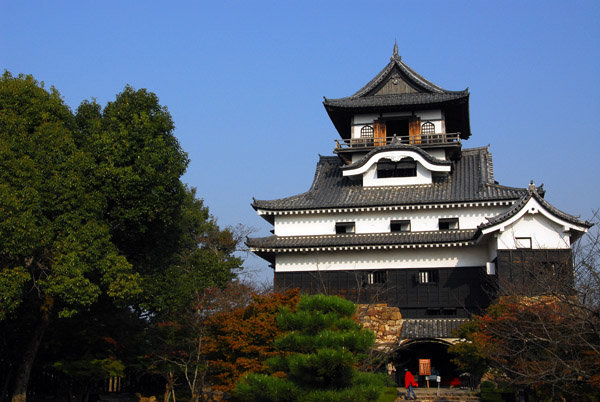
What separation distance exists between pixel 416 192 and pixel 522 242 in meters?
5.53

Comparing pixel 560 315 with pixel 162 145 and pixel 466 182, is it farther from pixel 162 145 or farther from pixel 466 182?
pixel 466 182

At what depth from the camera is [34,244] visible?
602 inches

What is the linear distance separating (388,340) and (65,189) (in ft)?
47.1

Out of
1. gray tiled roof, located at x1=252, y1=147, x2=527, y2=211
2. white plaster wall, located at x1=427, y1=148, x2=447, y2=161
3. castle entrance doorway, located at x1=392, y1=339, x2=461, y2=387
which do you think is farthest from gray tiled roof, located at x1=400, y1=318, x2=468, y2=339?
white plaster wall, located at x1=427, y1=148, x2=447, y2=161

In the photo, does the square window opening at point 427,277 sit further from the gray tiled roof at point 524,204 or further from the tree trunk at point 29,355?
the tree trunk at point 29,355

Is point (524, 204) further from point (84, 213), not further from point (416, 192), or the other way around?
point (84, 213)

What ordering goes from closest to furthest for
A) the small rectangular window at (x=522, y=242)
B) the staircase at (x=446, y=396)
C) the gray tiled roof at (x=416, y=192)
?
1. the staircase at (x=446, y=396)
2. the small rectangular window at (x=522, y=242)
3. the gray tiled roof at (x=416, y=192)

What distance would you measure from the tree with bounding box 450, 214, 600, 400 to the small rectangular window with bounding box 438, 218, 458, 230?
456 cm

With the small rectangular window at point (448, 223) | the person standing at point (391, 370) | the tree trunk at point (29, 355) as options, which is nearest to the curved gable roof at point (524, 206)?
the small rectangular window at point (448, 223)

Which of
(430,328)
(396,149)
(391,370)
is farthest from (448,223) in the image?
(391,370)

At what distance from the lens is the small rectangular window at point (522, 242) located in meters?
24.1

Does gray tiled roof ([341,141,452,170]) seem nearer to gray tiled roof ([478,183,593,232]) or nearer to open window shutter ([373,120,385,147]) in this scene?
open window shutter ([373,120,385,147])

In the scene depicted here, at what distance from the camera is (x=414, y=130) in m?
30.8

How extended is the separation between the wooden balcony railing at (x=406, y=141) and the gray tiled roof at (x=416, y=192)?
4.32 feet
